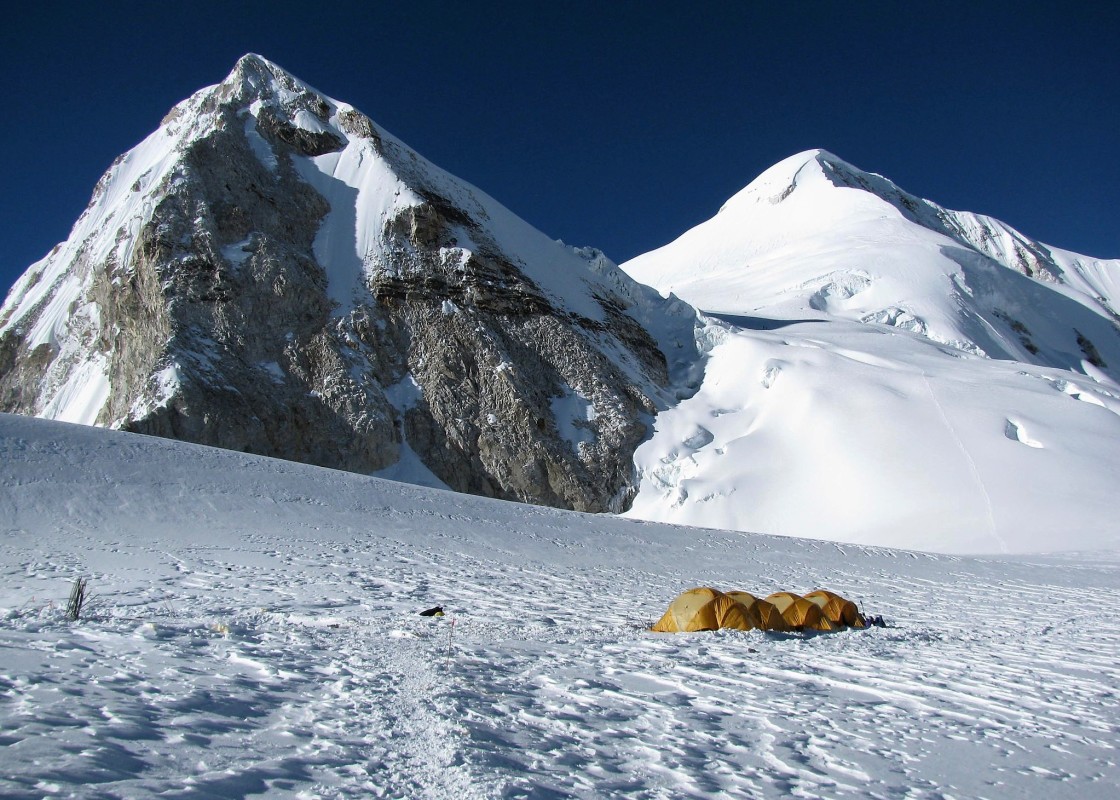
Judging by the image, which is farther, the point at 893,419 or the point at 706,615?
the point at 893,419

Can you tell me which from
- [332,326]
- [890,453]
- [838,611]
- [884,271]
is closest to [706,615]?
[838,611]

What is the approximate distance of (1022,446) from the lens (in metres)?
30.9

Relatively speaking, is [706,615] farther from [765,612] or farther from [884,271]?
[884,271]

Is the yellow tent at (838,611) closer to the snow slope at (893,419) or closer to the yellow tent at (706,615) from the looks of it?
the yellow tent at (706,615)

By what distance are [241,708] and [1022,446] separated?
3278 cm

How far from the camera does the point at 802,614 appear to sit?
40.3ft

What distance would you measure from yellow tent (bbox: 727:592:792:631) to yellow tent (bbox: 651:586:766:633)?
0.06 meters

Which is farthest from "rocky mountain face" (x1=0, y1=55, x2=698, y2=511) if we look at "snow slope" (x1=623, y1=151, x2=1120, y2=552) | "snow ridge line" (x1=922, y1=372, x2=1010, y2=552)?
"snow ridge line" (x1=922, y1=372, x2=1010, y2=552)

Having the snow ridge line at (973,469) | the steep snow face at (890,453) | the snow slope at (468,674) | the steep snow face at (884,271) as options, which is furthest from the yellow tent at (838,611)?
the steep snow face at (884,271)

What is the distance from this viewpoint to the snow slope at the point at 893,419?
28.1 m

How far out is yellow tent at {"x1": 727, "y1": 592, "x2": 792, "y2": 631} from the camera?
39.0 ft

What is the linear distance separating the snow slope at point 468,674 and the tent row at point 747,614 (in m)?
0.52

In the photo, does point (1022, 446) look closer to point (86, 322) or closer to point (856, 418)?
point (856, 418)

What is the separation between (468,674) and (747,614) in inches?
224
